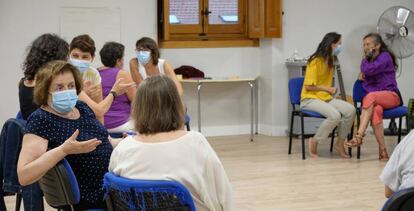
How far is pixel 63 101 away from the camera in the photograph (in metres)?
2.75

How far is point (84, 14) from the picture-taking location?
7.00 m

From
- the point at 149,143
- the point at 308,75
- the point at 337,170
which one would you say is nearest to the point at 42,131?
the point at 149,143

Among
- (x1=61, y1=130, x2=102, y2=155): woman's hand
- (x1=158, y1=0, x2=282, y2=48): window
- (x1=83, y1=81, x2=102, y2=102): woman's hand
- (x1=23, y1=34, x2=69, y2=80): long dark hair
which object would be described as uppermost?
(x1=158, y1=0, x2=282, y2=48): window

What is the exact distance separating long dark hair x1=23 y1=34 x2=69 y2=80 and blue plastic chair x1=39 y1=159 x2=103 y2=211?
2.92ft

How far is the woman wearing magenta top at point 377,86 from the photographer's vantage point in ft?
20.1

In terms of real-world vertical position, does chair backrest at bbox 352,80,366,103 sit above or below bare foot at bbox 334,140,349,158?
above

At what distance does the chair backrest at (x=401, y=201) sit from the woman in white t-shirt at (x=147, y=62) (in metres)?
3.44

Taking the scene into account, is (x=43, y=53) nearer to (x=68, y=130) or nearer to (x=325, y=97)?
(x=68, y=130)

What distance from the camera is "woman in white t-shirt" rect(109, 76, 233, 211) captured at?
2277 mm

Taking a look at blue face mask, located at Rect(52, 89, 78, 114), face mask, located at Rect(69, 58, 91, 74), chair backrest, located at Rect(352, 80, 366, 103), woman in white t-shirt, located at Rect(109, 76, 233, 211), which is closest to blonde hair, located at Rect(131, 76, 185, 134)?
woman in white t-shirt, located at Rect(109, 76, 233, 211)

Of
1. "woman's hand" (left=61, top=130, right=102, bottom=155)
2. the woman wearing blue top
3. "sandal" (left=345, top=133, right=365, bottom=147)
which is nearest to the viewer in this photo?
"woman's hand" (left=61, top=130, right=102, bottom=155)

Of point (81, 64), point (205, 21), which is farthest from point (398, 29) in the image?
point (81, 64)

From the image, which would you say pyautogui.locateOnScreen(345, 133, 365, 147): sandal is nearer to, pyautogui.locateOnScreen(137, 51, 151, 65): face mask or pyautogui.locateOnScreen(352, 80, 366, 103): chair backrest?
pyautogui.locateOnScreen(352, 80, 366, 103): chair backrest

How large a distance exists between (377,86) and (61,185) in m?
4.37
